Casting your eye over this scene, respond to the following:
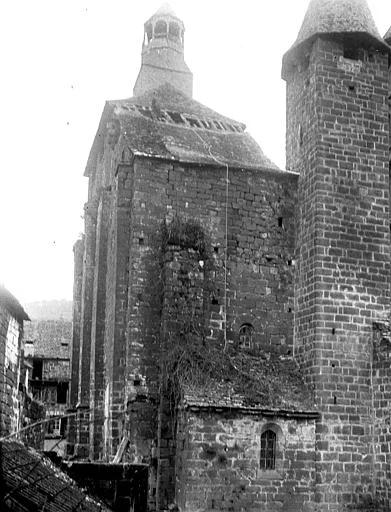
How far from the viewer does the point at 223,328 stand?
2170 cm

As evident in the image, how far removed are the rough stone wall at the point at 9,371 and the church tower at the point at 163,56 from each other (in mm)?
12252

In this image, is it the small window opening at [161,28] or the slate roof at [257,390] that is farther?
the small window opening at [161,28]

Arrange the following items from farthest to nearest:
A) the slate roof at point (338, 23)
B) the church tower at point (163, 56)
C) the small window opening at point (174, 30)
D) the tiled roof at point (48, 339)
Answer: the tiled roof at point (48, 339)
the small window opening at point (174, 30)
the church tower at point (163, 56)
the slate roof at point (338, 23)

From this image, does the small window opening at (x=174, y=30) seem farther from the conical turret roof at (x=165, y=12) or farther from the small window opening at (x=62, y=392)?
the small window opening at (x=62, y=392)

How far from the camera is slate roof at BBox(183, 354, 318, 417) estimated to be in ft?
63.5

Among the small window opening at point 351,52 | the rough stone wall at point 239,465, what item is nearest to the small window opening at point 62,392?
the rough stone wall at point 239,465

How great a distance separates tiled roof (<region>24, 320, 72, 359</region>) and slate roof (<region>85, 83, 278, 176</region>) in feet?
77.4

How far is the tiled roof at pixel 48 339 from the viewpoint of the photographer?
161 feet

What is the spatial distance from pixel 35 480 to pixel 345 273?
35.2 ft

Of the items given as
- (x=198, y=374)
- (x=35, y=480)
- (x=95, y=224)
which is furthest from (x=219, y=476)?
(x=95, y=224)

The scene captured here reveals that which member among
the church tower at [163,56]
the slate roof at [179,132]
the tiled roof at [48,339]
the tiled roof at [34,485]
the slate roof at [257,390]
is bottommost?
the tiled roof at [34,485]

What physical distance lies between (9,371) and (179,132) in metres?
9.72

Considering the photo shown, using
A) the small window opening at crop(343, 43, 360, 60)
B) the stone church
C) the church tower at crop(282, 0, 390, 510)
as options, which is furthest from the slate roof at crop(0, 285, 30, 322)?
the small window opening at crop(343, 43, 360, 60)

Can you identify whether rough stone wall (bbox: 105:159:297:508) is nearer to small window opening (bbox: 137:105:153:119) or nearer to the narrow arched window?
the narrow arched window
